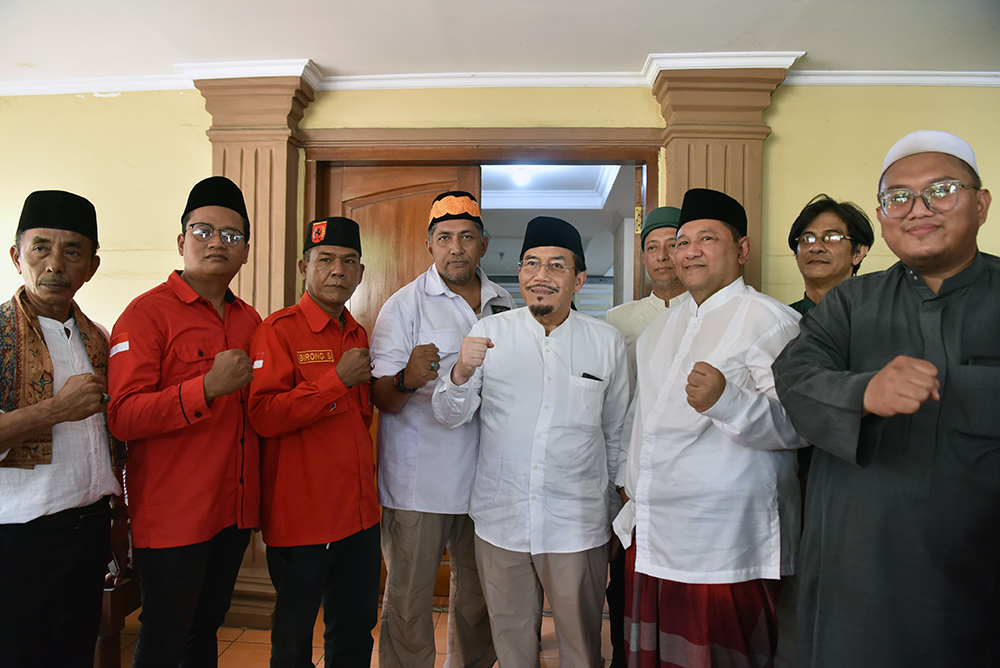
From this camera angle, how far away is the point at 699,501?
1568 millimetres

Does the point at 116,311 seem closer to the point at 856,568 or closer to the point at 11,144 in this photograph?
the point at 11,144

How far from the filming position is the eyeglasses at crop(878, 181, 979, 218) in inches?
49.2

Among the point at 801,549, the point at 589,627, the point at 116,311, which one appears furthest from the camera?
the point at 116,311

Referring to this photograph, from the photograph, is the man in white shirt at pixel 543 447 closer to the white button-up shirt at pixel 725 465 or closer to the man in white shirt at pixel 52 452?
the white button-up shirt at pixel 725 465

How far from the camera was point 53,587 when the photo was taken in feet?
5.49

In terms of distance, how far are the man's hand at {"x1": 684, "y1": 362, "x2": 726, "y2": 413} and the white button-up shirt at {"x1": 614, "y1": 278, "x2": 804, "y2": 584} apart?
25 millimetres

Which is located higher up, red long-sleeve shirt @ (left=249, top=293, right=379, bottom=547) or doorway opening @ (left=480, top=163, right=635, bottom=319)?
doorway opening @ (left=480, top=163, right=635, bottom=319)

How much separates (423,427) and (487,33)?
76.0 inches

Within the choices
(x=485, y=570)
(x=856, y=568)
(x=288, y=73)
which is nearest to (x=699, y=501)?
(x=856, y=568)

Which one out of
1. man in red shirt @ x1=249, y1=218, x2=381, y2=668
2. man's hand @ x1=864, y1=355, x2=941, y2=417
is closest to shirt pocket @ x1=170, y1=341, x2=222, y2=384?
man in red shirt @ x1=249, y1=218, x2=381, y2=668

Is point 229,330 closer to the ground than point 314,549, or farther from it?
farther from it

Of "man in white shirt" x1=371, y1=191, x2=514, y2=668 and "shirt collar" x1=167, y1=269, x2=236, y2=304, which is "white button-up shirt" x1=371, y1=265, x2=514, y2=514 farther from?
"shirt collar" x1=167, y1=269, x2=236, y2=304

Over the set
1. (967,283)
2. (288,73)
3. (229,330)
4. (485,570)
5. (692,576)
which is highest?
(288,73)

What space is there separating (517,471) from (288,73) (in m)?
2.52
